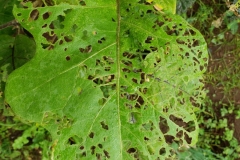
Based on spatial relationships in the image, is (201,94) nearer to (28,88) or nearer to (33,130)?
(28,88)


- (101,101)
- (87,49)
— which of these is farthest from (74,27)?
(101,101)

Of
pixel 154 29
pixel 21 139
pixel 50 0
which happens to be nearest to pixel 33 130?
pixel 21 139

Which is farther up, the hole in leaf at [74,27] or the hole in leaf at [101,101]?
the hole in leaf at [74,27]

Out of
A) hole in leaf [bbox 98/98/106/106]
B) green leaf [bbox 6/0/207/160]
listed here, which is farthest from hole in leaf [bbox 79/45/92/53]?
hole in leaf [bbox 98/98/106/106]

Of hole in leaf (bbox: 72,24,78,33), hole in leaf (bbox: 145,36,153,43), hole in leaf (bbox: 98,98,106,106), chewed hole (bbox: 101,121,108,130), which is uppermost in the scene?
hole in leaf (bbox: 72,24,78,33)

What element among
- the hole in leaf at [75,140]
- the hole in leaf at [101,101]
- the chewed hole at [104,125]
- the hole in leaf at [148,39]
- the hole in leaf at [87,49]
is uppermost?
the hole in leaf at [148,39]

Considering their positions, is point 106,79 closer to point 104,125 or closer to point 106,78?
point 106,78

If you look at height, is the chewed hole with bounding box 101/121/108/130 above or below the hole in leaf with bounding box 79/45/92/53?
below

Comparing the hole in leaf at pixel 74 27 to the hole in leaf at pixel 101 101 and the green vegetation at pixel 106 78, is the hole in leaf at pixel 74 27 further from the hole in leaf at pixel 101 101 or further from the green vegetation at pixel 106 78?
the hole in leaf at pixel 101 101

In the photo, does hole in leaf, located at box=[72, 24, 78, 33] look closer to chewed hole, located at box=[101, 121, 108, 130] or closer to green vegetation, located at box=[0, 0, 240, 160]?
green vegetation, located at box=[0, 0, 240, 160]

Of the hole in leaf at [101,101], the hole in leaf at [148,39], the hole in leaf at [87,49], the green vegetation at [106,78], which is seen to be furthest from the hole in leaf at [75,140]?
the hole in leaf at [148,39]
